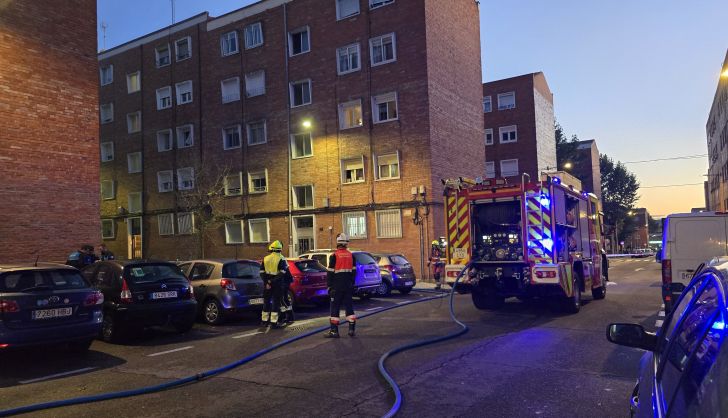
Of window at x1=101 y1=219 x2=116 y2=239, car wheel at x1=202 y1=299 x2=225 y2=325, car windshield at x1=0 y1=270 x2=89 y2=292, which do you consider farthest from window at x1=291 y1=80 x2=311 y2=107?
car windshield at x1=0 y1=270 x2=89 y2=292

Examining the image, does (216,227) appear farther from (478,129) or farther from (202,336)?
(202,336)

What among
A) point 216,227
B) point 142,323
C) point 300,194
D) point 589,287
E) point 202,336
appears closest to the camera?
point 142,323

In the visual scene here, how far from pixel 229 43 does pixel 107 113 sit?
40.0 feet

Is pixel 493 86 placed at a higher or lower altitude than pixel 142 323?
higher

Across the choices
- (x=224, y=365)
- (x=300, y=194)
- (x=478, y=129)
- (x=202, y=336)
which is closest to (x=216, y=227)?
(x=300, y=194)

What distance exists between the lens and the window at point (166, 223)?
33375mm

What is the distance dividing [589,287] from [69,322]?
10875mm

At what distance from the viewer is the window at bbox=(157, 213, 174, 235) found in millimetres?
33375

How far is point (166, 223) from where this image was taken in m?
33.7

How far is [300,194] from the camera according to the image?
2872 centimetres

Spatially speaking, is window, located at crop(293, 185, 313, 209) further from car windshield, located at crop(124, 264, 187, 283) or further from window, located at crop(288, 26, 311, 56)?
car windshield, located at crop(124, 264, 187, 283)

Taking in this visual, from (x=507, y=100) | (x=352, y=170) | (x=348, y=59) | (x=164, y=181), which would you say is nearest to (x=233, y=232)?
(x=164, y=181)

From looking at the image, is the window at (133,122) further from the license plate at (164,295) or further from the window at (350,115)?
the license plate at (164,295)

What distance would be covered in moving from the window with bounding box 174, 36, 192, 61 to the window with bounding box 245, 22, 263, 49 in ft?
15.7
